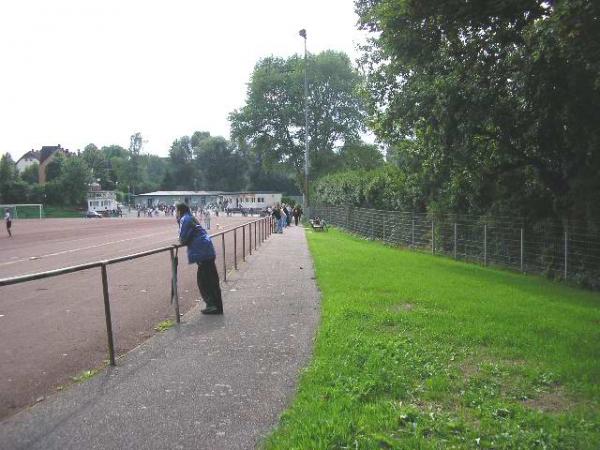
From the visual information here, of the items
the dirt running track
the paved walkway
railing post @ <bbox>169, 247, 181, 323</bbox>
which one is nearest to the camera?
the paved walkway

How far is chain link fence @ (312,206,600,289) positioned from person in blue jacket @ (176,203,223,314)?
33.5 ft

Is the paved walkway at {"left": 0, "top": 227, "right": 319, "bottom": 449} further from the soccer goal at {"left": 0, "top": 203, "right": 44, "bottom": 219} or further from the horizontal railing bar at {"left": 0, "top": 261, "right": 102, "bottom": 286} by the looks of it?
the soccer goal at {"left": 0, "top": 203, "right": 44, "bottom": 219}

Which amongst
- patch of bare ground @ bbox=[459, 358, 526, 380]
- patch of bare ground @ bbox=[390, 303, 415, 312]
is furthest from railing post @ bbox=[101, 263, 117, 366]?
patch of bare ground @ bbox=[390, 303, 415, 312]

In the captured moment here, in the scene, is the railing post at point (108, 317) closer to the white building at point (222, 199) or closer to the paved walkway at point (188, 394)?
the paved walkway at point (188, 394)

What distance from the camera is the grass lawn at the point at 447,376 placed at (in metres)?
3.86

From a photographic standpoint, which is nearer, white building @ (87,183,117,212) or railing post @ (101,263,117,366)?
railing post @ (101,263,117,366)

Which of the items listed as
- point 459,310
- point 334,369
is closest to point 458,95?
point 459,310

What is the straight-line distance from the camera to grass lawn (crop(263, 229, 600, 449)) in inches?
152

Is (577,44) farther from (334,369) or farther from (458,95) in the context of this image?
(334,369)

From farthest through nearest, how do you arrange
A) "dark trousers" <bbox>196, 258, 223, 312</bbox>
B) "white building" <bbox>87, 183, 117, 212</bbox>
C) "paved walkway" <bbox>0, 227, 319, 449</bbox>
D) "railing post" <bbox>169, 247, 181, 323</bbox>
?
"white building" <bbox>87, 183, 117, 212</bbox>
"dark trousers" <bbox>196, 258, 223, 312</bbox>
"railing post" <bbox>169, 247, 181, 323</bbox>
"paved walkway" <bbox>0, 227, 319, 449</bbox>

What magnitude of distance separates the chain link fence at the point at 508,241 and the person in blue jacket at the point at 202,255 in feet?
33.5

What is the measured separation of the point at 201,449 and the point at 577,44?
31.6ft

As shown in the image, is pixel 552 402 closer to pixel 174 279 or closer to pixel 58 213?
pixel 174 279

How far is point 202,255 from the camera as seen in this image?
8305 millimetres
